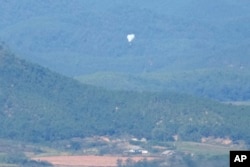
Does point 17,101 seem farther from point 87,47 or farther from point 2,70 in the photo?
point 87,47

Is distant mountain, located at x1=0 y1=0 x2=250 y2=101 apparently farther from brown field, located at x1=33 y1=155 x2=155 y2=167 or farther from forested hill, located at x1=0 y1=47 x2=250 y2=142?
brown field, located at x1=33 y1=155 x2=155 y2=167

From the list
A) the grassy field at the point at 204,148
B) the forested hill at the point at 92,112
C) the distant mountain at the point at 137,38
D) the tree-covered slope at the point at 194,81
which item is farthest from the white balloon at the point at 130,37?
the grassy field at the point at 204,148

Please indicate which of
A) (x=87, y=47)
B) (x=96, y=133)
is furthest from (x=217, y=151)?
(x=87, y=47)

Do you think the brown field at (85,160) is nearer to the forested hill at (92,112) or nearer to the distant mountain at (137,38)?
the forested hill at (92,112)

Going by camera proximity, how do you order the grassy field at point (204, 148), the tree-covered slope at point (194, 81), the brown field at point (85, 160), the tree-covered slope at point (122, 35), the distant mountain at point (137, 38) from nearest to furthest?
the brown field at point (85, 160), the grassy field at point (204, 148), the tree-covered slope at point (194, 81), the distant mountain at point (137, 38), the tree-covered slope at point (122, 35)

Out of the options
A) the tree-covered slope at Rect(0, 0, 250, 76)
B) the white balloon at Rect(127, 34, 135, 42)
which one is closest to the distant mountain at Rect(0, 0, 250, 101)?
the tree-covered slope at Rect(0, 0, 250, 76)

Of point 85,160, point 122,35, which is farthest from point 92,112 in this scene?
point 122,35

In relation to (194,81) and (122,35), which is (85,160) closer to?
(194,81)
